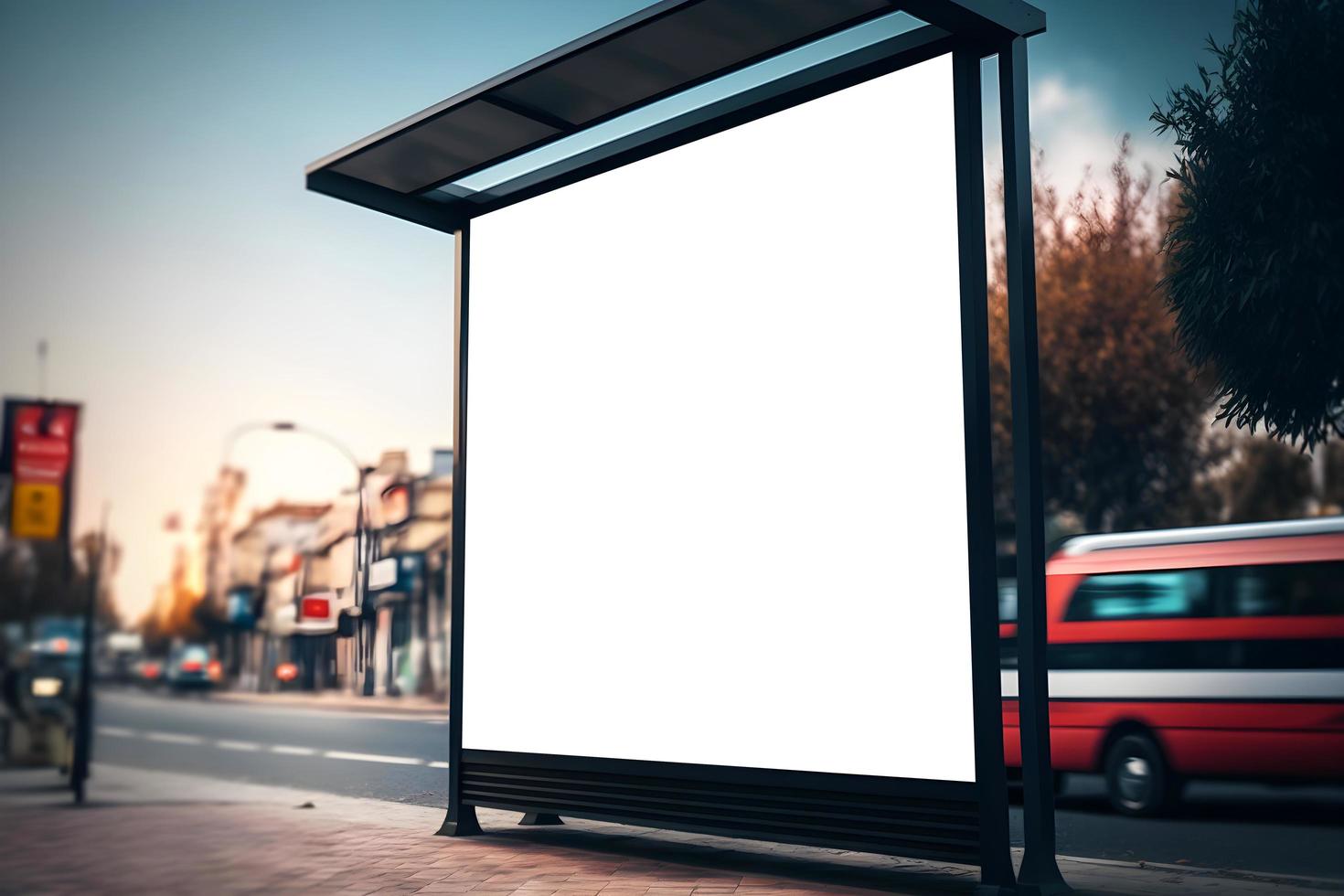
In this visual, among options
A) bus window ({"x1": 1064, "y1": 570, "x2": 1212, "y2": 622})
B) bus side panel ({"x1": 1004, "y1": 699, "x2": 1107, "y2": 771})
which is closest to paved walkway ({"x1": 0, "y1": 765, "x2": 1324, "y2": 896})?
bus side panel ({"x1": 1004, "y1": 699, "x2": 1107, "y2": 771})

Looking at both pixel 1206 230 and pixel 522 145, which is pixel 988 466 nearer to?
pixel 522 145

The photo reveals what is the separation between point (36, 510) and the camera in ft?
31.1

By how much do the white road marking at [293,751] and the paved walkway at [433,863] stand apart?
8.24m

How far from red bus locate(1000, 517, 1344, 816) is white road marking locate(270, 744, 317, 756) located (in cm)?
1113

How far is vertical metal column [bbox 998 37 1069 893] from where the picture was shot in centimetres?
645

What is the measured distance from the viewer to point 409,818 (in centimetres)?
1063

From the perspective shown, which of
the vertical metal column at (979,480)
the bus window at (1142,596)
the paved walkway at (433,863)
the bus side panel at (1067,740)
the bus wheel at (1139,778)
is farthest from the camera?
the bus side panel at (1067,740)

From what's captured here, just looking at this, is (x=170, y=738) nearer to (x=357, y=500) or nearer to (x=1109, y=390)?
(x=357, y=500)

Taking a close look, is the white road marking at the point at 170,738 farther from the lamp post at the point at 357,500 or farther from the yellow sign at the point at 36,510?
the yellow sign at the point at 36,510

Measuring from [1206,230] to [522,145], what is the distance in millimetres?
8994

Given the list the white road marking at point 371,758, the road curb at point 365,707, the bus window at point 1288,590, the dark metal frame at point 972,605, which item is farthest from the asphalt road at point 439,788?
the road curb at point 365,707

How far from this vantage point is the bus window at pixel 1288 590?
11117 mm

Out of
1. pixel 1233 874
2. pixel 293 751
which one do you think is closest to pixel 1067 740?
pixel 1233 874

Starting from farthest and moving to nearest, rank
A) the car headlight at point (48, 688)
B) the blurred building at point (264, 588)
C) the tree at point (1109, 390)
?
the tree at point (1109, 390)
the blurred building at point (264, 588)
the car headlight at point (48, 688)
